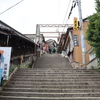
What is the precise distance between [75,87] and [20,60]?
8.02 metres

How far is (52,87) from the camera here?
20.3 ft

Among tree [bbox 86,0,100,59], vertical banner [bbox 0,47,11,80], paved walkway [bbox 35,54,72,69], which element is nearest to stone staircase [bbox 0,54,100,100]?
vertical banner [bbox 0,47,11,80]

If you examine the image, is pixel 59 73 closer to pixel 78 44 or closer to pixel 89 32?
pixel 89 32

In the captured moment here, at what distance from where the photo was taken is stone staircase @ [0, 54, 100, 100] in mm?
5228

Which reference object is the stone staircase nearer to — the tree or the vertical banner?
the vertical banner

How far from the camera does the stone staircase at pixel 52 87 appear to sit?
5.23m

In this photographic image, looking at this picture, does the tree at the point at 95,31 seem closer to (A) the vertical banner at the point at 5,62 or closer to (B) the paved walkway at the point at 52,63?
(A) the vertical banner at the point at 5,62

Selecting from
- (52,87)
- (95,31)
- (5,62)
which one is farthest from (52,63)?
(5,62)

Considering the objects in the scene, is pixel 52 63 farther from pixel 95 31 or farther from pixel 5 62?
pixel 5 62

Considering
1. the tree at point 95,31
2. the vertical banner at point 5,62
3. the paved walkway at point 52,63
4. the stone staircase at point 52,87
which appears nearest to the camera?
the stone staircase at point 52,87

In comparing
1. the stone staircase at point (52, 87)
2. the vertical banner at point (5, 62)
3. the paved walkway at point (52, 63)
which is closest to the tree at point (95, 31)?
the stone staircase at point (52, 87)

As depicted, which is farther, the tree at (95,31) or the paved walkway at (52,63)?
the paved walkway at (52,63)

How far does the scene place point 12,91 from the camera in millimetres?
5738

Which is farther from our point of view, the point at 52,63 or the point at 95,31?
the point at 52,63
